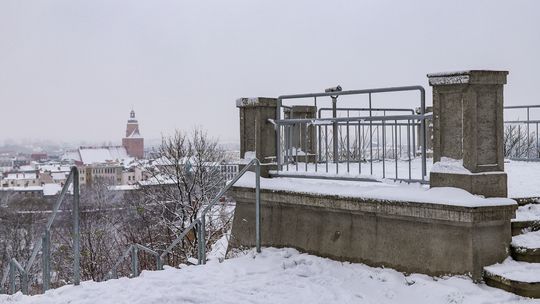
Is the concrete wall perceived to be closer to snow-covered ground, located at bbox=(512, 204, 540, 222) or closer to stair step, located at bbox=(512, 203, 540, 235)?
stair step, located at bbox=(512, 203, 540, 235)

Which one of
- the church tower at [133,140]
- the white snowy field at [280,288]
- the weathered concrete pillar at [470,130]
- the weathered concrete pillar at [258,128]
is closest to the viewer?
the white snowy field at [280,288]

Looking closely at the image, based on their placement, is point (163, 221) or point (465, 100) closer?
point (465, 100)

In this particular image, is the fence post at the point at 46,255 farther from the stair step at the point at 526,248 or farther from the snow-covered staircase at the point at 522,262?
the stair step at the point at 526,248

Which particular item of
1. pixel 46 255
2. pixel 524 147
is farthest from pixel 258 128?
pixel 524 147

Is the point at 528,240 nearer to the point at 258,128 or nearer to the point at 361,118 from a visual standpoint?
the point at 361,118

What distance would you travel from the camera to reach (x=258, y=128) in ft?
27.7

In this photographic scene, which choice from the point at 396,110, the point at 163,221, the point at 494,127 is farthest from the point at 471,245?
the point at 163,221

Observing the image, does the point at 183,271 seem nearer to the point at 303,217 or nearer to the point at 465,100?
the point at 303,217

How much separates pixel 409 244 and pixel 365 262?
0.73 metres

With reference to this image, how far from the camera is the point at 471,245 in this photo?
216 inches

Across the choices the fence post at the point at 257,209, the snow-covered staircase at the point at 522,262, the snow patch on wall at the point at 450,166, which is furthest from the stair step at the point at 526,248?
the fence post at the point at 257,209

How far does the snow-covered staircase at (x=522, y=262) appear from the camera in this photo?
16.3 feet

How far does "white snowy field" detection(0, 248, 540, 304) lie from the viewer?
541 cm

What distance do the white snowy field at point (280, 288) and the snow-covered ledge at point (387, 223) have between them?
213 mm
